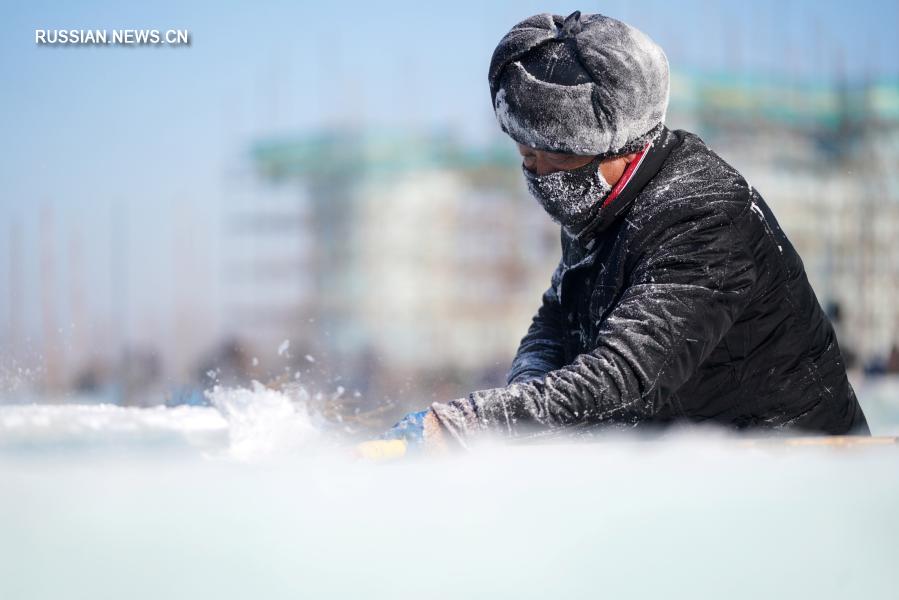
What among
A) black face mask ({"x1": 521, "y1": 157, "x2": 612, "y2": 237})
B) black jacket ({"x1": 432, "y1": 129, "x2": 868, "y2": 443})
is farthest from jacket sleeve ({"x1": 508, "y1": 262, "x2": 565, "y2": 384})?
black face mask ({"x1": 521, "y1": 157, "x2": 612, "y2": 237})

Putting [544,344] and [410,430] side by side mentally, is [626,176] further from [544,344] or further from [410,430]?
[410,430]

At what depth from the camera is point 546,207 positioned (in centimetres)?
170

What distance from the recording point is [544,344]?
6.38 ft

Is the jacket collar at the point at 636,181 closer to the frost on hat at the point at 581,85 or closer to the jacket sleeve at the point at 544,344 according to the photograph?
the frost on hat at the point at 581,85

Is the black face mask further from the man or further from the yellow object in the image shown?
the yellow object

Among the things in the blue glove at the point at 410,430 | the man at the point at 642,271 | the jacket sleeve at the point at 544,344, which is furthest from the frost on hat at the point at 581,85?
the blue glove at the point at 410,430

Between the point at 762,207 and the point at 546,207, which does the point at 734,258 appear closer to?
the point at 762,207

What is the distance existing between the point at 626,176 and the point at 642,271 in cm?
21

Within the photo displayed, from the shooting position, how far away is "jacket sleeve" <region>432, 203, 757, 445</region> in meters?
1.38

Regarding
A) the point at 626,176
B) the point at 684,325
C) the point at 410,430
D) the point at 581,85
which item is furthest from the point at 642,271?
the point at 410,430

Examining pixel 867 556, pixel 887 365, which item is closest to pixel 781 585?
pixel 867 556

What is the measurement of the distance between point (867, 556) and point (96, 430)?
151 cm

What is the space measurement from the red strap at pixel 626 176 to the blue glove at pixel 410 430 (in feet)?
1.67

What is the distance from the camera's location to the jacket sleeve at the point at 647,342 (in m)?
1.38
